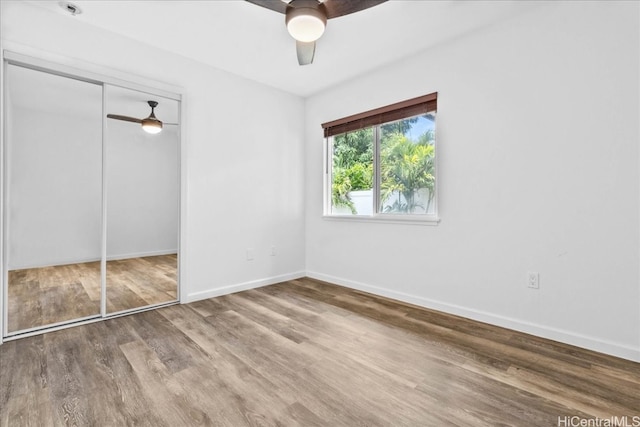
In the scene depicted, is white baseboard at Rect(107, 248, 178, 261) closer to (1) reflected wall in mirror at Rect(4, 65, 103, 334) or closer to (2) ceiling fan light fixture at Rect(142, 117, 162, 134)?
(1) reflected wall in mirror at Rect(4, 65, 103, 334)

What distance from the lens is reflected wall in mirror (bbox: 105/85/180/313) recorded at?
272 centimetres

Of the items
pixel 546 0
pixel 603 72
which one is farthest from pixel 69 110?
pixel 603 72

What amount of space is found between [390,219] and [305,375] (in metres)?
1.87

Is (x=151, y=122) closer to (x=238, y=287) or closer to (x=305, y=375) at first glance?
(x=238, y=287)

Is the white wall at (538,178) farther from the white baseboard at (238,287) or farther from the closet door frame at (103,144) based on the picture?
the closet door frame at (103,144)

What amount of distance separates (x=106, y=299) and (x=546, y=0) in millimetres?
4240

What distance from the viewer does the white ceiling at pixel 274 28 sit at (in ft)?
7.41

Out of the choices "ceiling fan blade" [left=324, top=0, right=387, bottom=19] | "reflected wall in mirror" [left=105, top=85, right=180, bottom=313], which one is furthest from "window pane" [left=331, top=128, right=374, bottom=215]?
"reflected wall in mirror" [left=105, top=85, right=180, bottom=313]

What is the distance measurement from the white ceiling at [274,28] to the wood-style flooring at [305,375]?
244cm

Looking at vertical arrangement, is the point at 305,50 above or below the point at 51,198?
above

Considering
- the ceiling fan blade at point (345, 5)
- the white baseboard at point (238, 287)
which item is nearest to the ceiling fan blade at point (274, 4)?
the ceiling fan blade at point (345, 5)

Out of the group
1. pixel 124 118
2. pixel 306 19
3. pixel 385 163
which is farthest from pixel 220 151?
pixel 306 19

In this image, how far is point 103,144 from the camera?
8.70 ft

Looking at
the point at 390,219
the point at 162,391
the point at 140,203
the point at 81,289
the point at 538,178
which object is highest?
the point at 538,178
